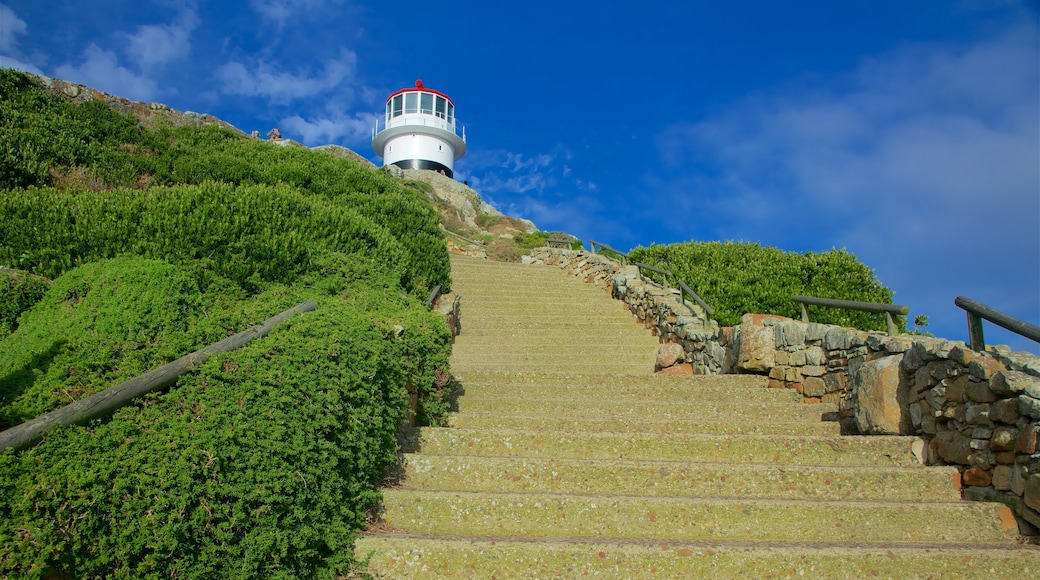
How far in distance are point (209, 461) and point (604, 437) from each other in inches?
122

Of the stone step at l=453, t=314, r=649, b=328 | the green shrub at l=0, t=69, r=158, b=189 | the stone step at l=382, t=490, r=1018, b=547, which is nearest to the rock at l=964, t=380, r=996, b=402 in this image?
the stone step at l=382, t=490, r=1018, b=547

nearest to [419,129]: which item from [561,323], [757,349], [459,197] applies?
[459,197]

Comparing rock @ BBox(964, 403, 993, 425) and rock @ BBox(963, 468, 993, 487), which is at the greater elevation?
rock @ BBox(964, 403, 993, 425)

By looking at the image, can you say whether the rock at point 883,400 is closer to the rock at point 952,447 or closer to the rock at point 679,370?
the rock at point 952,447

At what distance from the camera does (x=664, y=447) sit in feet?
17.2

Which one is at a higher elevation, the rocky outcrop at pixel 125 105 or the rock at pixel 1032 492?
the rocky outcrop at pixel 125 105

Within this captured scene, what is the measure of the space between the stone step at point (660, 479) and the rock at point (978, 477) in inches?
5.1

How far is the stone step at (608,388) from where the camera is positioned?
22.4 feet

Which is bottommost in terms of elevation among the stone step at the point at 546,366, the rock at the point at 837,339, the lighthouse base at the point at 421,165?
the stone step at the point at 546,366

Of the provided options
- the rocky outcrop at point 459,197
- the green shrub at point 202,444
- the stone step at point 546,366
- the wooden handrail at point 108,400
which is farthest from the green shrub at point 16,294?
the rocky outcrop at point 459,197

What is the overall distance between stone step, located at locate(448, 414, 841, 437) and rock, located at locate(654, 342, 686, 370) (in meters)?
3.29

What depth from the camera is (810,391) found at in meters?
6.94

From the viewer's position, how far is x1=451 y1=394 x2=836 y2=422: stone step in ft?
20.7

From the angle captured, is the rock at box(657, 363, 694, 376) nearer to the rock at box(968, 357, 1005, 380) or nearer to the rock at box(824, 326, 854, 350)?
the rock at box(824, 326, 854, 350)
